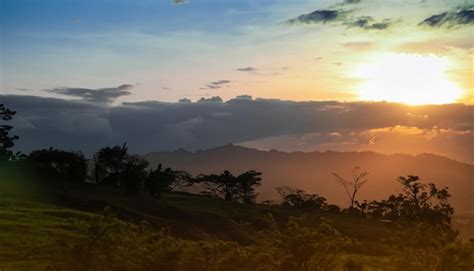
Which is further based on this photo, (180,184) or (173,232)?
(180,184)

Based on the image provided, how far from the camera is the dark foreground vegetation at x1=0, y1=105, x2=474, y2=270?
2423cm

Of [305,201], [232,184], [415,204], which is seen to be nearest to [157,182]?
[232,184]

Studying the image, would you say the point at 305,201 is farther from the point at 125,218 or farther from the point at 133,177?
the point at 125,218

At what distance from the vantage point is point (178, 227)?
202 ft

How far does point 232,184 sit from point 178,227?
216ft

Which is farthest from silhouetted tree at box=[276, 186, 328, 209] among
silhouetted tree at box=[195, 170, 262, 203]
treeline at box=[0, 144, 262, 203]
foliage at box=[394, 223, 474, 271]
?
foliage at box=[394, 223, 474, 271]

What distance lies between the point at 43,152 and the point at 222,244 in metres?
81.6

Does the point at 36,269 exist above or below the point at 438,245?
below

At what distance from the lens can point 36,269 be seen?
29.8 m

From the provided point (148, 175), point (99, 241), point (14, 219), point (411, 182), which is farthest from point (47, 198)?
point (411, 182)

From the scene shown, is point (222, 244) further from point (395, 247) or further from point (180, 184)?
point (180, 184)

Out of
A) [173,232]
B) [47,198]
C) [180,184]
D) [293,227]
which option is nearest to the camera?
[293,227]

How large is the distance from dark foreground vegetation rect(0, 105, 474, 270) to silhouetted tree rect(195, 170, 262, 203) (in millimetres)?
251

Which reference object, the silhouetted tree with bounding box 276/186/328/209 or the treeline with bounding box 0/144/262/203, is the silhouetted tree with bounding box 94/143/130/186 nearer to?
the treeline with bounding box 0/144/262/203
